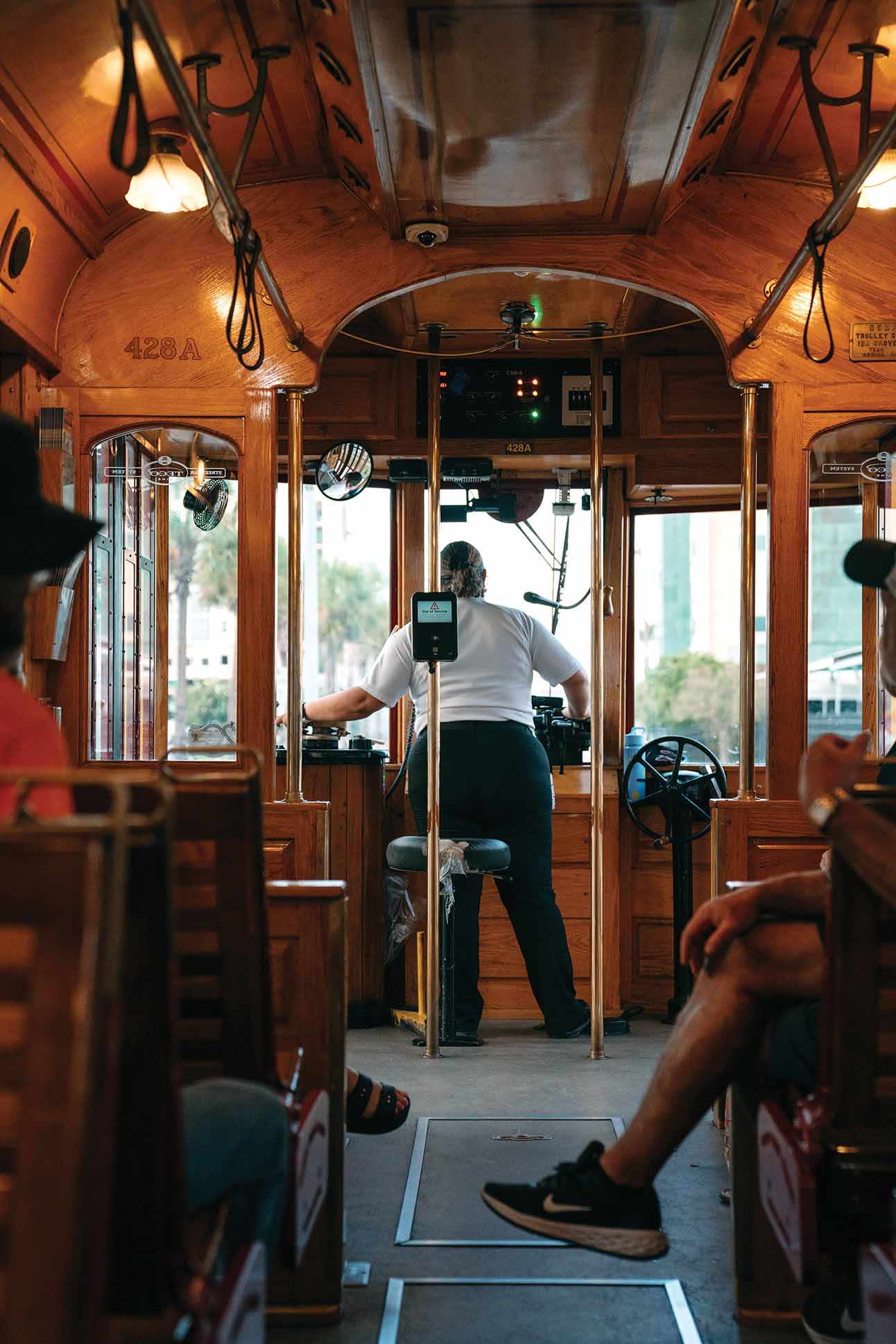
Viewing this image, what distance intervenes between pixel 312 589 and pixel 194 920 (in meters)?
4.07

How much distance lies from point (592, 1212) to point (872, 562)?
1.22 m

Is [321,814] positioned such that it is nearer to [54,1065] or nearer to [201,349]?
[201,349]

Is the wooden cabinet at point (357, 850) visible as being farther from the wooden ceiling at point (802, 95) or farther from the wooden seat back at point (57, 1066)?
the wooden seat back at point (57, 1066)

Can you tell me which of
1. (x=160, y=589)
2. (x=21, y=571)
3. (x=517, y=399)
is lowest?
(x=21, y=571)

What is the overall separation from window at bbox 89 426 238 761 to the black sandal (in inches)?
52.0

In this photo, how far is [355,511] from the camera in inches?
234

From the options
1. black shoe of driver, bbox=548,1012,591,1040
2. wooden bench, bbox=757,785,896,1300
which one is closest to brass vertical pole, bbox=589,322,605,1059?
black shoe of driver, bbox=548,1012,591,1040

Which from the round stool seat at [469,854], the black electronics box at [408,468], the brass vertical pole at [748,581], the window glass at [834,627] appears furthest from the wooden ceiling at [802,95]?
the round stool seat at [469,854]

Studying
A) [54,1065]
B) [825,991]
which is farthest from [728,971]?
[54,1065]

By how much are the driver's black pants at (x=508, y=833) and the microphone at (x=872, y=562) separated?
268 centimetres

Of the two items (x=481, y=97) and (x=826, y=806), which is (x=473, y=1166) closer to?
(x=826, y=806)

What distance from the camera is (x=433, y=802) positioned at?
458cm

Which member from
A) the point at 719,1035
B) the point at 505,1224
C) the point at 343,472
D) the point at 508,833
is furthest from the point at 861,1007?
the point at 343,472

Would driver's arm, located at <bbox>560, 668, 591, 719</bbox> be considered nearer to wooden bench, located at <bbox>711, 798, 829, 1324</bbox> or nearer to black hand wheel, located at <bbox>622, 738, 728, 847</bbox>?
black hand wheel, located at <bbox>622, 738, 728, 847</bbox>
